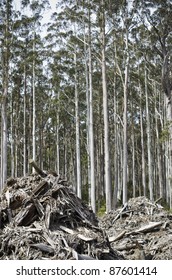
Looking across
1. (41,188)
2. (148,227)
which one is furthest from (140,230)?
(41,188)

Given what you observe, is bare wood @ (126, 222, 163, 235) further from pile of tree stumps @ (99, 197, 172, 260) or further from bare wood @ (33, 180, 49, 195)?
bare wood @ (33, 180, 49, 195)

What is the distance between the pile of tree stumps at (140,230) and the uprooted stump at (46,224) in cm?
136

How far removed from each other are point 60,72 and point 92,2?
24.7 ft

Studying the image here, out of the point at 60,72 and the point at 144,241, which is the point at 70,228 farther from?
the point at 60,72

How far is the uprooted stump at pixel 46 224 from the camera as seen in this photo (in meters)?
5.42

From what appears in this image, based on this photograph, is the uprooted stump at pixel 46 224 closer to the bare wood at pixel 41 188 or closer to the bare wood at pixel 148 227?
the bare wood at pixel 41 188

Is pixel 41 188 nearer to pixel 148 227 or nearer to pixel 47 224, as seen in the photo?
pixel 47 224

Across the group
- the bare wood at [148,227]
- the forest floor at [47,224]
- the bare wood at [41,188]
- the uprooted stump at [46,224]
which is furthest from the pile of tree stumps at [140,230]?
the bare wood at [41,188]

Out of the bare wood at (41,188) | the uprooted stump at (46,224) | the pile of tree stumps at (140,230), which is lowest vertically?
the pile of tree stumps at (140,230)

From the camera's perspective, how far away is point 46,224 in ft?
18.7

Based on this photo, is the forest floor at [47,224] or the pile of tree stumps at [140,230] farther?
the pile of tree stumps at [140,230]

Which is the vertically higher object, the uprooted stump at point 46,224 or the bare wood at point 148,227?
the uprooted stump at point 46,224

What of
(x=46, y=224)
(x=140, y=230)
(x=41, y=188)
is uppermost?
(x=41, y=188)

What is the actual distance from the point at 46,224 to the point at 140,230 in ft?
12.2
